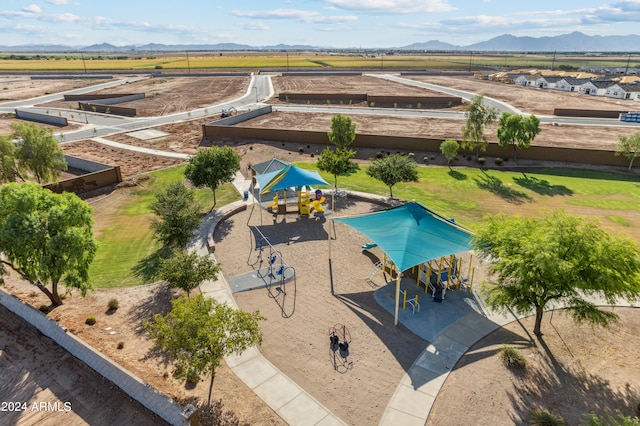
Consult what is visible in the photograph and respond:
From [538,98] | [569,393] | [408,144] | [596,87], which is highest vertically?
[596,87]

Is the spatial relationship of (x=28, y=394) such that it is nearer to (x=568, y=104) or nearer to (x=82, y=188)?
(x=82, y=188)

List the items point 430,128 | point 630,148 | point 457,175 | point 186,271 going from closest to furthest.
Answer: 1. point 186,271
2. point 630,148
3. point 457,175
4. point 430,128

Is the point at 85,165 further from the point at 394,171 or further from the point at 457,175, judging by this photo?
the point at 457,175

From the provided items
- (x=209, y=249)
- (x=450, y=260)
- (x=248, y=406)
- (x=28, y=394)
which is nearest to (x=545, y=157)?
(x=450, y=260)

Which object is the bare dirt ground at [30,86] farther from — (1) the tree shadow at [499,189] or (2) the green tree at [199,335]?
(1) the tree shadow at [499,189]

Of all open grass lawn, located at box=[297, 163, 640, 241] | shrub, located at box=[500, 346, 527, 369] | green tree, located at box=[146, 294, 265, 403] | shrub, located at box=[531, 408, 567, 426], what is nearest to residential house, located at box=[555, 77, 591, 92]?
open grass lawn, located at box=[297, 163, 640, 241]

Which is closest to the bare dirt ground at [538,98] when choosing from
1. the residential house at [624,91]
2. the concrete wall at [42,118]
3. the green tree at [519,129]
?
the residential house at [624,91]

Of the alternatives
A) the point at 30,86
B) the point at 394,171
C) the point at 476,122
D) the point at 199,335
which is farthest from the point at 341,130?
the point at 30,86

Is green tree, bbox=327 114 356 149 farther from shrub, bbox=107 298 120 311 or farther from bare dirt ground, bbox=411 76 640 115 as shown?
bare dirt ground, bbox=411 76 640 115
